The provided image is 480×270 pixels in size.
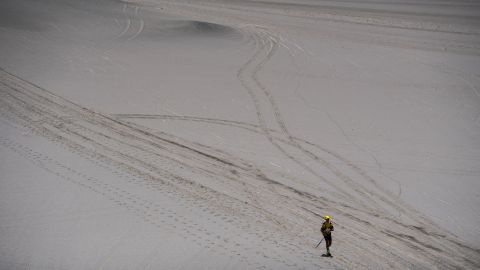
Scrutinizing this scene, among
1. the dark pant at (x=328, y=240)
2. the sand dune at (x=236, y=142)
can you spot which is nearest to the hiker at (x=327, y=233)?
the dark pant at (x=328, y=240)

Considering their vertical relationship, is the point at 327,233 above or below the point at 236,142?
below

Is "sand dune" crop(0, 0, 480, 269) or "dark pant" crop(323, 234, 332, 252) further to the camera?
"sand dune" crop(0, 0, 480, 269)

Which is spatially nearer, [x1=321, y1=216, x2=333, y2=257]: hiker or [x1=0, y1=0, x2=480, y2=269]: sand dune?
[x1=321, y1=216, x2=333, y2=257]: hiker

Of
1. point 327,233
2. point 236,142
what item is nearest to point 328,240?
point 327,233

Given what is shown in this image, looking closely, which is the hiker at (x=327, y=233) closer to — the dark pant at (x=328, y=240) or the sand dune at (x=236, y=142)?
the dark pant at (x=328, y=240)

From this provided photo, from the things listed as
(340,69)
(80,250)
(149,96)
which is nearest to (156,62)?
(149,96)

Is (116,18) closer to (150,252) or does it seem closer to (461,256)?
(150,252)

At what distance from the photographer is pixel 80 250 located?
22.2 feet

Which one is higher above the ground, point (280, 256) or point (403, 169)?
point (403, 169)

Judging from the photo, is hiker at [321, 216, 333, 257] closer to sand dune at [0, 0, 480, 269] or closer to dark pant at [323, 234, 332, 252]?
dark pant at [323, 234, 332, 252]

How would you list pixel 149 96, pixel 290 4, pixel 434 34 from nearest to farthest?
pixel 149 96 → pixel 434 34 → pixel 290 4

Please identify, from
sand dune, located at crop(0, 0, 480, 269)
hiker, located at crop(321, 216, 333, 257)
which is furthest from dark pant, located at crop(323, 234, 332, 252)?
sand dune, located at crop(0, 0, 480, 269)

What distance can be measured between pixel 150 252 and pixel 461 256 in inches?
162

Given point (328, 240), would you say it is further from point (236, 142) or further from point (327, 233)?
point (236, 142)
